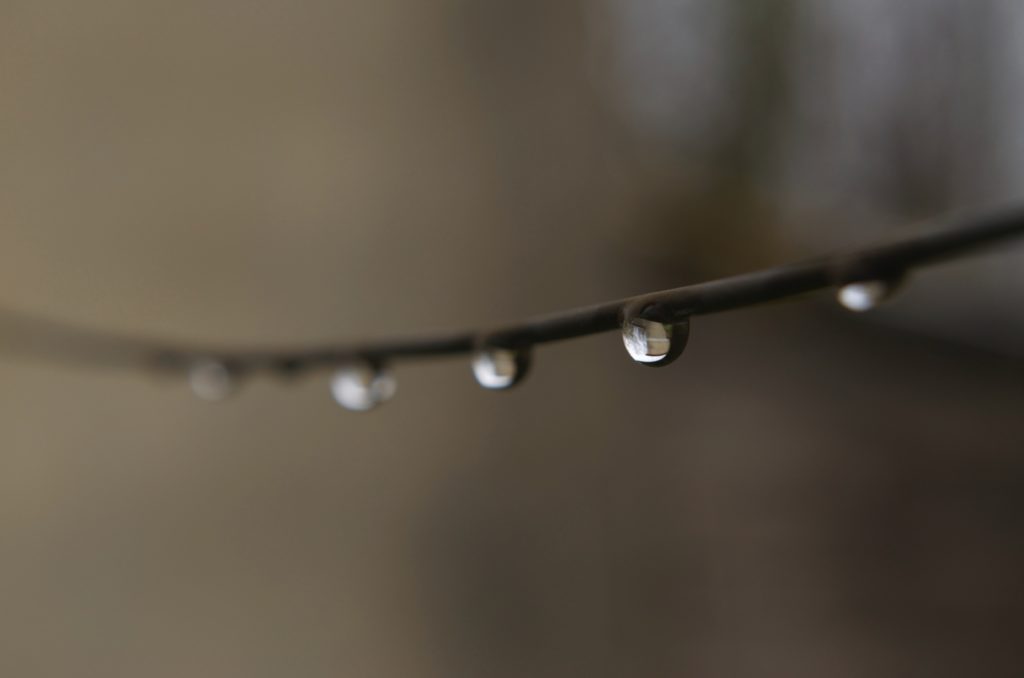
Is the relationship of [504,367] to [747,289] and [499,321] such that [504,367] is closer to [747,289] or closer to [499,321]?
[747,289]

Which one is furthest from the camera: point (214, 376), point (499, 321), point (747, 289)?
point (499, 321)

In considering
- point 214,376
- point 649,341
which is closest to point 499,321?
point 214,376

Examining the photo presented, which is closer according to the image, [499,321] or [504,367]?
[504,367]

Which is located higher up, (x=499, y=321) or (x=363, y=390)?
(x=499, y=321)

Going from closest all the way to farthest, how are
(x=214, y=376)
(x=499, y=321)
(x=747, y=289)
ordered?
(x=747, y=289), (x=214, y=376), (x=499, y=321)

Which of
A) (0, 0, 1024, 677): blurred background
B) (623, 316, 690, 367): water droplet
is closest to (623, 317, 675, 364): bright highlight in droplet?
(623, 316, 690, 367): water droplet

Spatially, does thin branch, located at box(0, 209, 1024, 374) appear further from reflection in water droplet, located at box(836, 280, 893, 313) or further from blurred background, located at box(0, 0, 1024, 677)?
blurred background, located at box(0, 0, 1024, 677)

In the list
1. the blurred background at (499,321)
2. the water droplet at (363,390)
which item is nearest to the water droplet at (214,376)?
the water droplet at (363,390)
